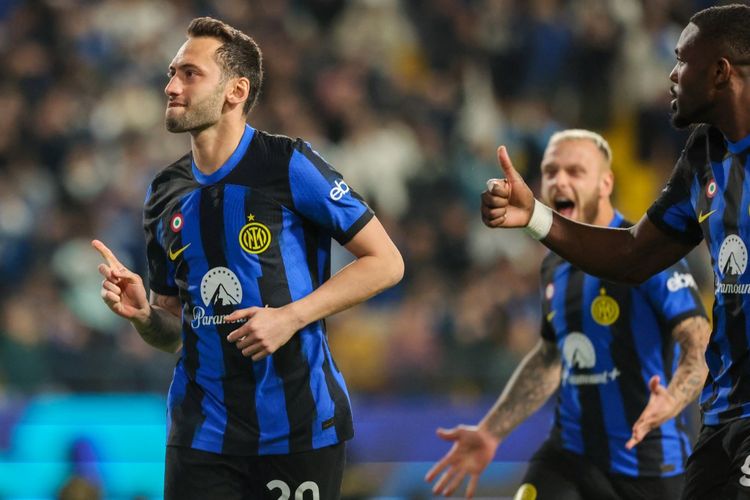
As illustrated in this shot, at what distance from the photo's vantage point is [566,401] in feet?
19.1

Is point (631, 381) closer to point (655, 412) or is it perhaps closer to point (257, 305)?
point (655, 412)

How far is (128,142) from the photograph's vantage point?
11.7 meters

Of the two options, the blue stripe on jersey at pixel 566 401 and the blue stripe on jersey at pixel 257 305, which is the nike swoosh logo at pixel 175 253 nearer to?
the blue stripe on jersey at pixel 257 305

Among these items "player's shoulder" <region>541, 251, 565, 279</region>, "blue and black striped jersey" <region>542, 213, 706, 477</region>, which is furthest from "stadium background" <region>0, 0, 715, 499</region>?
"blue and black striped jersey" <region>542, 213, 706, 477</region>

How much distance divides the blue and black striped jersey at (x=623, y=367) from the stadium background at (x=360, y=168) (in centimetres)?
307

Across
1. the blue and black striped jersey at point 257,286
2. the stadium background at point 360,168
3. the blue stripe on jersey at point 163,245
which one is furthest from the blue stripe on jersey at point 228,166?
the stadium background at point 360,168

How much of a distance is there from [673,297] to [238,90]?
2.13 meters

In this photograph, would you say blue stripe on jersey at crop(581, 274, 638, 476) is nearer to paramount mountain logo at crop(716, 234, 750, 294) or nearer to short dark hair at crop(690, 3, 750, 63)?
paramount mountain logo at crop(716, 234, 750, 294)

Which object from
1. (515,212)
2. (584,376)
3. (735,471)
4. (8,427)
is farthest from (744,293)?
(8,427)

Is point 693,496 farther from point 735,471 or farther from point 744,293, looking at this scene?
point 744,293

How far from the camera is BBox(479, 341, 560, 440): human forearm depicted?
19.4 feet

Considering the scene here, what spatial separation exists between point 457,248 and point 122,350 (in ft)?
10.2

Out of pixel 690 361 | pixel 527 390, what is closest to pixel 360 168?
pixel 527 390

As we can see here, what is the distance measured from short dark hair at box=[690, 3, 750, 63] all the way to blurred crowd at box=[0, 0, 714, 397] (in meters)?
5.31
